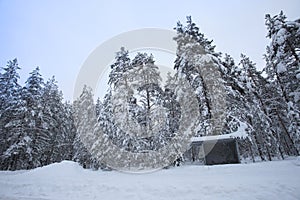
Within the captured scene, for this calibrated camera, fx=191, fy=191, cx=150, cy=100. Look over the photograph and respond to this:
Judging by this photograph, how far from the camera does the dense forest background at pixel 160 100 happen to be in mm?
14734

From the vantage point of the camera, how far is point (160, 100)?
1972cm

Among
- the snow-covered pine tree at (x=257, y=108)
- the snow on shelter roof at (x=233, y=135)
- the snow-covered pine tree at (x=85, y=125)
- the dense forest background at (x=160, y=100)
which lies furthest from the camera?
the snow-covered pine tree at (x=85, y=125)

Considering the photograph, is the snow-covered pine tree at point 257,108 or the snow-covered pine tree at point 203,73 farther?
the snow-covered pine tree at point 257,108

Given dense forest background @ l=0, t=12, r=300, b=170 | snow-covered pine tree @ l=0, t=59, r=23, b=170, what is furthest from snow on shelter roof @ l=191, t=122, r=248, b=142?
snow-covered pine tree @ l=0, t=59, r=23, b=170

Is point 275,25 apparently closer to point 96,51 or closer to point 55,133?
point 96,51

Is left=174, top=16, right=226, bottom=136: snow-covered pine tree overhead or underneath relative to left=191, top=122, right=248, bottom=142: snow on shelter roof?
overhead

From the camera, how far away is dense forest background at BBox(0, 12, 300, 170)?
14.7 m

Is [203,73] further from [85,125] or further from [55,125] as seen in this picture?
[55,125]

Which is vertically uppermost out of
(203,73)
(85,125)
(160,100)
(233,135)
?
(203,73)

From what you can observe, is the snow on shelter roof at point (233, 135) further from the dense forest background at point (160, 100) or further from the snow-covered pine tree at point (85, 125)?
the snow-covered pine tree at point (85, 125)

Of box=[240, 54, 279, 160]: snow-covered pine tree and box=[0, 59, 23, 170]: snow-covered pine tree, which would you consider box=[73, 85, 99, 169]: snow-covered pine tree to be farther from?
box=[240, 54, 279, 160]: snow-covered pine tree

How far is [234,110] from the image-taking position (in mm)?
15266

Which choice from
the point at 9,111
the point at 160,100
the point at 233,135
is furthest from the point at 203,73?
the point at 9,111

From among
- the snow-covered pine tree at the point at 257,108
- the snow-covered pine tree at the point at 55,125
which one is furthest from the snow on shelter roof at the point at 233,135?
the snow-covered pine tree at the point at 55,125
